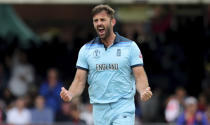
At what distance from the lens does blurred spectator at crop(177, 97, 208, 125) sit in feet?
40.9

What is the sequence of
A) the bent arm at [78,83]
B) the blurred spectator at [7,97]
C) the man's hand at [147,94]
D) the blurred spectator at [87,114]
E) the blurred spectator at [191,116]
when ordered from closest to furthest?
the man's hand at [147,94], the bent arm at [78,83], the blurred spectator at [191,116], the blurred spectator at [87,114], the blurred spectator at [7,97]

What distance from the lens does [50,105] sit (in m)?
13.5

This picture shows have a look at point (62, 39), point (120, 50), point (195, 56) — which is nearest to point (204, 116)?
point (195, 56)

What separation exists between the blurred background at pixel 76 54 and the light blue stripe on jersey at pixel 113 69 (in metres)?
5.42

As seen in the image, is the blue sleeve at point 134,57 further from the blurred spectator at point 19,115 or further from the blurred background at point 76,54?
the blurred spectator at point 19,115

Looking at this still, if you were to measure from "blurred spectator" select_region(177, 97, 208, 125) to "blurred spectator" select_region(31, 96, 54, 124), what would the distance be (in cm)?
289

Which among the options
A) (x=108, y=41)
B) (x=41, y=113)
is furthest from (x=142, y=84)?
(x=41, y=113)

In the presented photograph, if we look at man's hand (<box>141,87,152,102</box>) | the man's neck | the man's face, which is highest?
the man's face

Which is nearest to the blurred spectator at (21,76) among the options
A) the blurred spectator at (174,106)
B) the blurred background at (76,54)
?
the blurred background at (76,54)

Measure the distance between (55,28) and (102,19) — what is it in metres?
9.47

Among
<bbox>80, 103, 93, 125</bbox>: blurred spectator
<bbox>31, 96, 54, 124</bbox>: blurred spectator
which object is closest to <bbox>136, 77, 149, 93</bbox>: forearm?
<bbox>80, 103, 93, 125</bbox>: blurred spectator

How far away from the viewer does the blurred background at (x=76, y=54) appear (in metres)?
13.3

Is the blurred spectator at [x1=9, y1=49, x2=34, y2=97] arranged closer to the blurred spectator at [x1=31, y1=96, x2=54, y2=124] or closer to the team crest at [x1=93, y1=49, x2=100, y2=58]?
the blurred spectator at [x1=31, y1=96, x2=54, y2=124]

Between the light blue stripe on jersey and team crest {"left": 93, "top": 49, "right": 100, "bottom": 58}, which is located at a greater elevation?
team crest {"left": 93, "top": 49, "right": 100, "bottom": 58}
